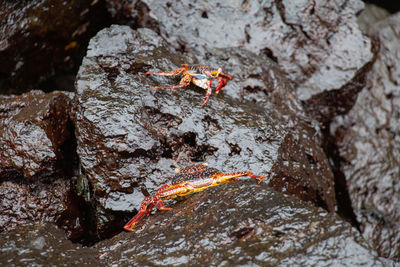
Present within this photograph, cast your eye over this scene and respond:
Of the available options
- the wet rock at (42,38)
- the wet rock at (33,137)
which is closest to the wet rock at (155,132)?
the wet rock at (33,137)

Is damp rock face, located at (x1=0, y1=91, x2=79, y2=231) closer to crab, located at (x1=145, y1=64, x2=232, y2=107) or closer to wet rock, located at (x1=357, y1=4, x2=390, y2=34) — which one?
crab, located at (x1=145, y1=64, x2=232, y2=107)

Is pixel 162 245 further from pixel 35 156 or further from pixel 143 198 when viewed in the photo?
pixel 35 156

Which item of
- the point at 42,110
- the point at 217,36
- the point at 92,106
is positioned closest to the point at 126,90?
the point at 92,106

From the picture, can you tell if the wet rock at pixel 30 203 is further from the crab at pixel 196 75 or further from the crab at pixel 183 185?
the crab at pixel 196 75

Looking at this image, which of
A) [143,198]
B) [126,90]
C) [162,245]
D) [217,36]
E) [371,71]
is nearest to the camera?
[162,245]

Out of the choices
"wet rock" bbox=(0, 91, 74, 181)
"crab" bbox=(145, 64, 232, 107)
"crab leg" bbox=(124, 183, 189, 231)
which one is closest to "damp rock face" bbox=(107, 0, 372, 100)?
"crab" bbox=(145, 64, 232, 107)
